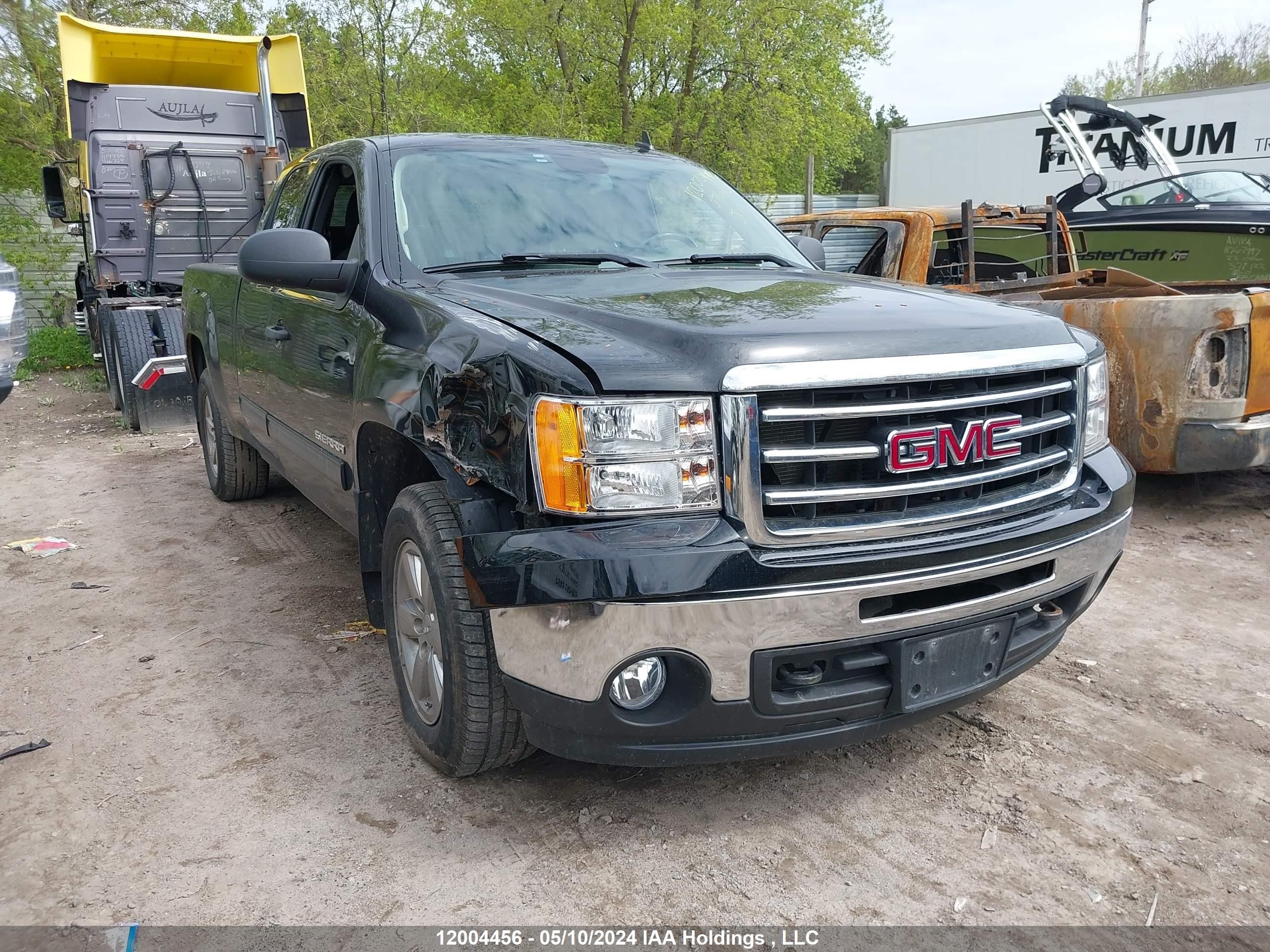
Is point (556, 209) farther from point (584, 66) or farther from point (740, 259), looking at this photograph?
point (584, 66)

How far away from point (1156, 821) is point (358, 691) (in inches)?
97.9

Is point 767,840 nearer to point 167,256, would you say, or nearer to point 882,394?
point 882,394

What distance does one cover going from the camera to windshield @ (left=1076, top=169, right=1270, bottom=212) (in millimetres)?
9320

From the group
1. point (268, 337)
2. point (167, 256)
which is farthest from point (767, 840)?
point (167, 256)

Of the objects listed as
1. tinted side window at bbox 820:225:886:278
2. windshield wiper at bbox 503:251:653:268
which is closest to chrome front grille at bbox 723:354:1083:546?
windshield wiper at bbox 503:251:653:268

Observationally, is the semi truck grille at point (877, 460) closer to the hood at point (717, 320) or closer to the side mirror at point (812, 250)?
the hood at point (717, 320)

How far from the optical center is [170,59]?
9969 millimetres

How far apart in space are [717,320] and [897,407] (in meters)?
0.48

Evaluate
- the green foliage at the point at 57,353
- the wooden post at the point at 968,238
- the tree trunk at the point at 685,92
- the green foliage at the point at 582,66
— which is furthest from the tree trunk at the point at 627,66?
the wooden post at the point at 968,238

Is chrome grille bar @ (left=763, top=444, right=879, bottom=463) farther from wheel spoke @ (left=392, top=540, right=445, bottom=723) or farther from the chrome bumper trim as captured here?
wheel spoke @ (left=392, top=540, right=445, bottom=723)

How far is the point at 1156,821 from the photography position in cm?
270

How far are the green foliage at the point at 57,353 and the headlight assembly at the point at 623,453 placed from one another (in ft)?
40.4

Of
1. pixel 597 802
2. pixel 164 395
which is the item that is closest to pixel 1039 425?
pixel 597 802

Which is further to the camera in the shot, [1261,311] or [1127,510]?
[1261,311]
